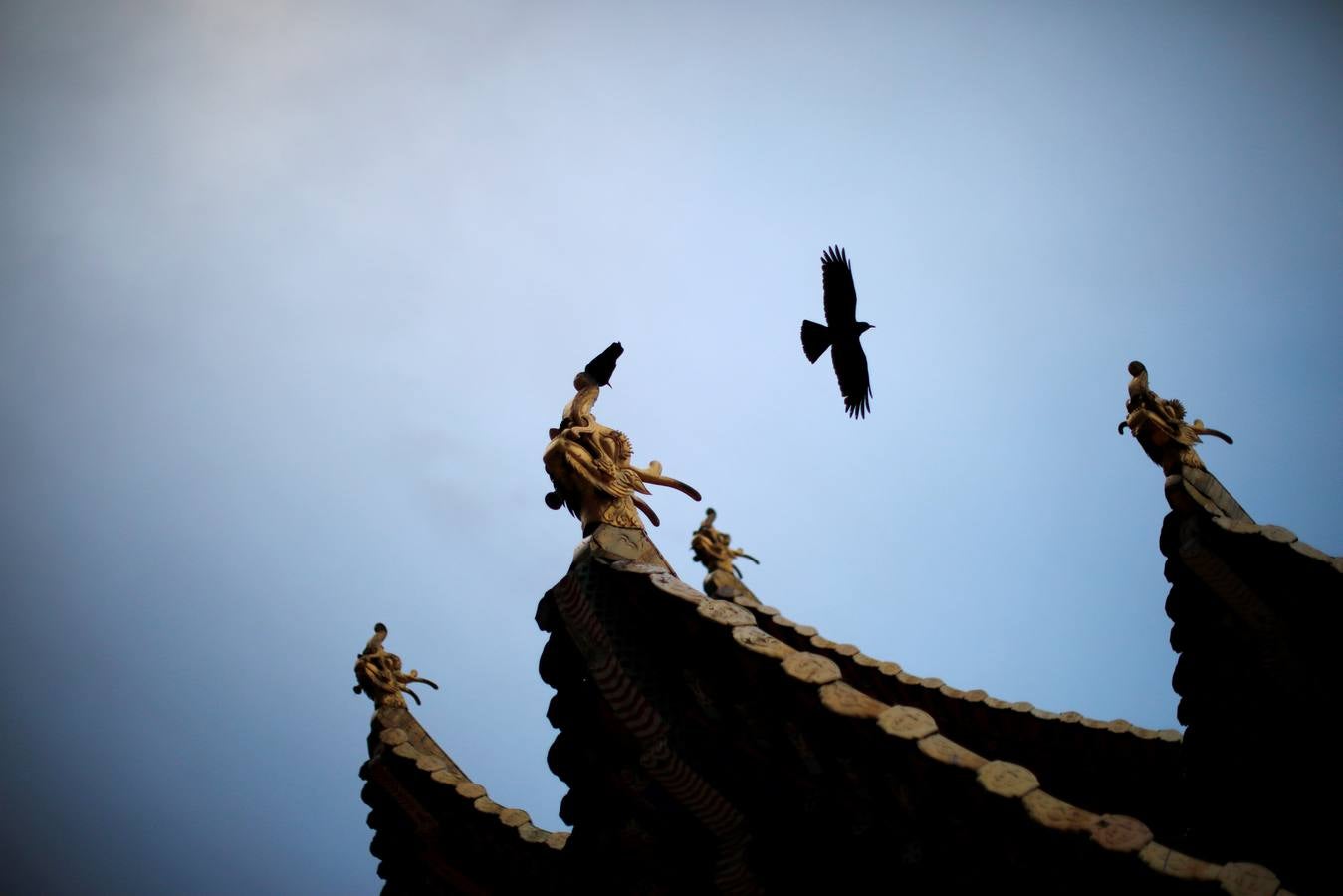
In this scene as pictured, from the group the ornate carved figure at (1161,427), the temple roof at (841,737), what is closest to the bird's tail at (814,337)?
the temple roof at (841,737)

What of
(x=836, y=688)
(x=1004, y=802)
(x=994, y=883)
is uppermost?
(x=836, y=688)

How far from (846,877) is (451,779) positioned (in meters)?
4.27

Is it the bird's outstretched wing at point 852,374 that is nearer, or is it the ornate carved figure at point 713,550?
the bird's outstretched wing at point 852,374

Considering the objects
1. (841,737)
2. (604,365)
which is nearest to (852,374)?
(604,365)

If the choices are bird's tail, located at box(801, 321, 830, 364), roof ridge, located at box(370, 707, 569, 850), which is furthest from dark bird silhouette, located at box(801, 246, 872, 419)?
roof ridge, located at box(370, 707, 569, 850)

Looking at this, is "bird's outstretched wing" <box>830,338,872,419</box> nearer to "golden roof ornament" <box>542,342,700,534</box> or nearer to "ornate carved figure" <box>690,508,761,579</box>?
"golden roof ornament" <box>542,342,700,534</box>

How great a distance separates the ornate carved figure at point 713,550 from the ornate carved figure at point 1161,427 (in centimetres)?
570

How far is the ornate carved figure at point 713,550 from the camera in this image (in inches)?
494

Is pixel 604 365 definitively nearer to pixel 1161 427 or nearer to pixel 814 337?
pixel 814 337

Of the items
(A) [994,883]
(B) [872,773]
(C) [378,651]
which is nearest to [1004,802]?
(A) [994,883]

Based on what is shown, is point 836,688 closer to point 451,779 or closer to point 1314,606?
point 1314,606

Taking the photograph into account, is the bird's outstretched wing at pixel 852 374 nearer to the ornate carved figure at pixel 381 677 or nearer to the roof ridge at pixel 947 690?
the roof ridge at pixel 947 690

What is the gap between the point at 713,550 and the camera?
1264cm

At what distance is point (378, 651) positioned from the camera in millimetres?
10172
